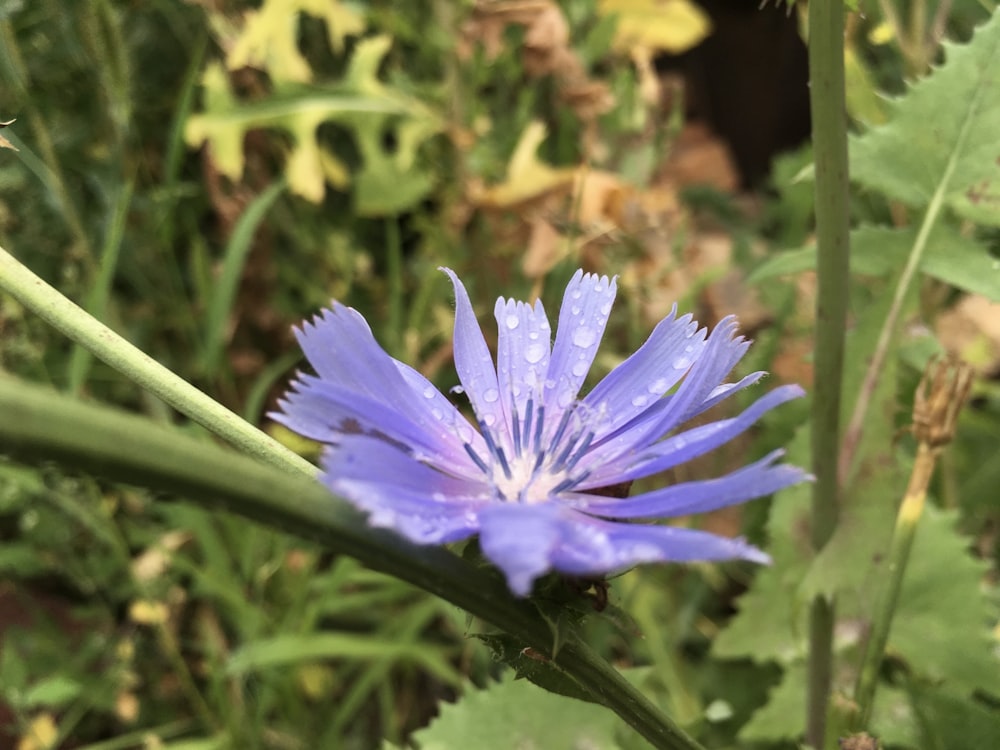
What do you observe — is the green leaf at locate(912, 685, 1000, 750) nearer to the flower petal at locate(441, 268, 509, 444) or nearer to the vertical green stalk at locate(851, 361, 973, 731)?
the vertical green stalk at locate(851, 361, 973, 731)

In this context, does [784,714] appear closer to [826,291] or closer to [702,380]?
[826,291]

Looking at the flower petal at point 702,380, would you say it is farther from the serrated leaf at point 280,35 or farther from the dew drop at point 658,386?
the serrated leaf at point 280,35

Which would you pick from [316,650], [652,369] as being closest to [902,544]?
[652,369]

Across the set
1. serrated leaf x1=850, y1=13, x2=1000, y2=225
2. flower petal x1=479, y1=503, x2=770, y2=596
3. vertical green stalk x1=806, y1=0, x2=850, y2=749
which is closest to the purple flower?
flower petal x1=479, y1=503, x2=770, y2=596

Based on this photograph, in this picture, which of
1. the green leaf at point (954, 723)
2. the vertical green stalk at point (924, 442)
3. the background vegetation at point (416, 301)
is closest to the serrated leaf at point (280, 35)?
the background vegetation at point (416, 301)

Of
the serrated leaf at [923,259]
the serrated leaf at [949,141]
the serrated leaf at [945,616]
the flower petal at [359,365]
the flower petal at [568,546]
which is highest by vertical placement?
the serrated leaf at [949,141]

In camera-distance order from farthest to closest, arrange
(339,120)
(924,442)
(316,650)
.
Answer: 1. (339,120)
2. (316,650)
3. (924,442)
